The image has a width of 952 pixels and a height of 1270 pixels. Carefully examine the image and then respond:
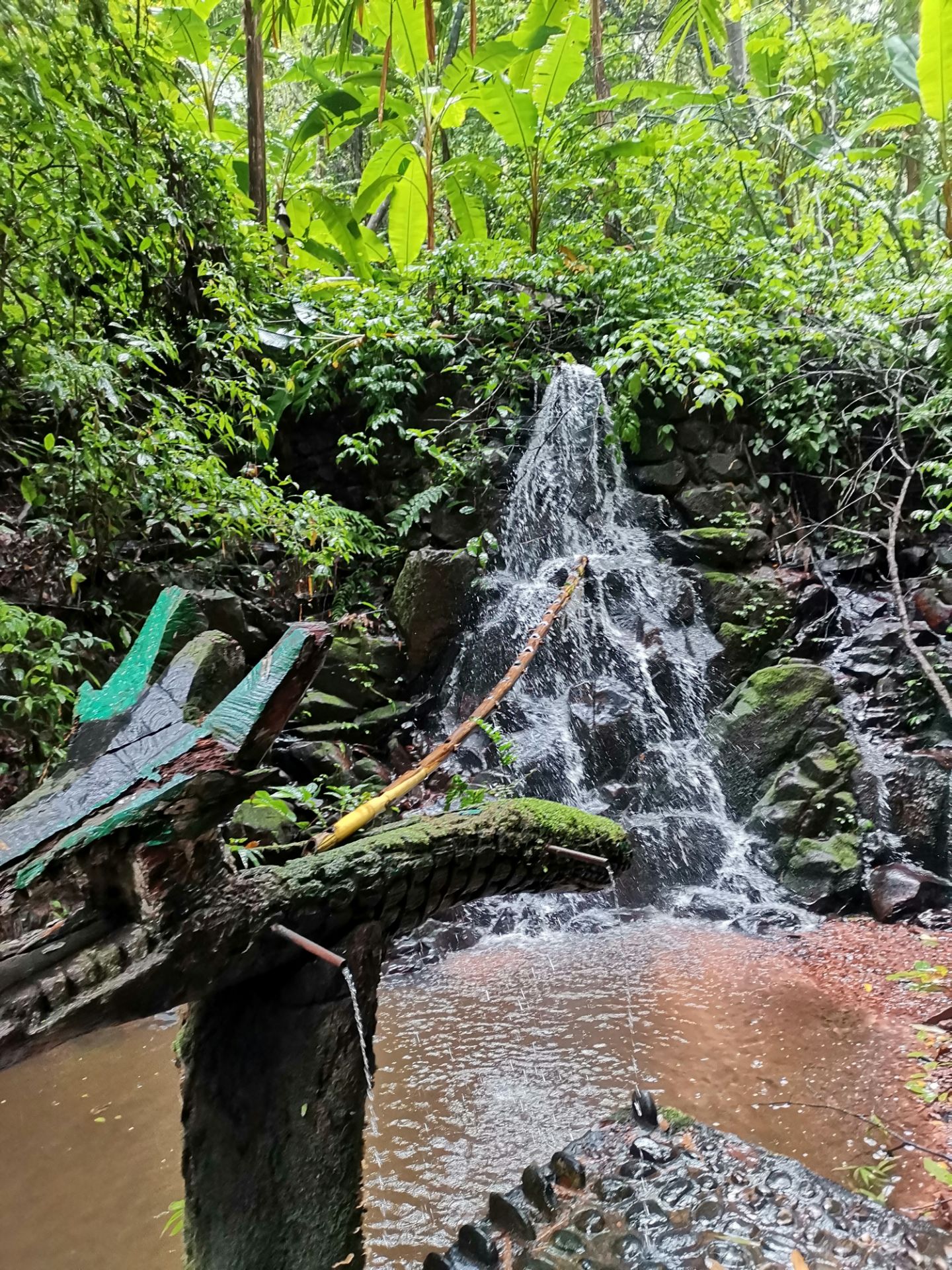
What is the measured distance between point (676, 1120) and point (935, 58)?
8174mm

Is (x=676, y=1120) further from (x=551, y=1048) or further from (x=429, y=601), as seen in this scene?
(x=429, y=601)

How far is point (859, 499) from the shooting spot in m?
6.97

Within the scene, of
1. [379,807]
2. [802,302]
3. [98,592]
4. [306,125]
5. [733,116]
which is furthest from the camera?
[733,116]

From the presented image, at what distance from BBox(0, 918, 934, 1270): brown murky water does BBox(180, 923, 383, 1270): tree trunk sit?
0.85m

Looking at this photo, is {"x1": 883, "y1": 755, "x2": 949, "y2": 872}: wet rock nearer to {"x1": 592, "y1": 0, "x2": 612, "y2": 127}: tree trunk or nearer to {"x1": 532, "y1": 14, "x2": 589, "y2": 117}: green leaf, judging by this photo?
{"x1": 532, "y1": 14, "x2": 589, "y2": 117}: green leaf

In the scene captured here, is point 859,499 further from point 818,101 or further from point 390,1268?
point 390,1268

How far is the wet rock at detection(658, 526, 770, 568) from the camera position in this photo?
23.8 ft

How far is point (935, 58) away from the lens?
614 centimetres

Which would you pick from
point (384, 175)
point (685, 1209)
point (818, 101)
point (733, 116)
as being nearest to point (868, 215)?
point (818, 101)

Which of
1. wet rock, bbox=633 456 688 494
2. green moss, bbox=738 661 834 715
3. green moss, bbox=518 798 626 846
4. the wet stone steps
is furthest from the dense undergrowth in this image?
the wet stone steps

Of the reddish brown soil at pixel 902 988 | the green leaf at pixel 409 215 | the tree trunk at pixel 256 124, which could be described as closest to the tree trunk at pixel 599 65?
the green leaf at pixel 409 215

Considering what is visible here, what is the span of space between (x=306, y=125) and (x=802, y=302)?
5780 millimetres

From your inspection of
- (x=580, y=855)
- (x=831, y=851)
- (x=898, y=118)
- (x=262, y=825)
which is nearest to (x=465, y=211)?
(x=898, y=118)

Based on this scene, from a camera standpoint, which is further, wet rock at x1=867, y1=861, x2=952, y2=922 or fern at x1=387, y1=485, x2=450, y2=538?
fern at x1=387, y1=485, x2=450, y2=538
